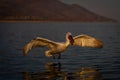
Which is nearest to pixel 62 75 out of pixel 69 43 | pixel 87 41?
pixel 69 43

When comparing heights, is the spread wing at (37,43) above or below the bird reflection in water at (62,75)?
above

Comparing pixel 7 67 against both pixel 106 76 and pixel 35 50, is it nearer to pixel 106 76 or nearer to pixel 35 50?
pixel 106 76

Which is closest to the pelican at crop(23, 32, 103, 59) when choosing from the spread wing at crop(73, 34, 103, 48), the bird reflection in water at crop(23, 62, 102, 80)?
the spread wing at crop(73, 34, 103, 48)

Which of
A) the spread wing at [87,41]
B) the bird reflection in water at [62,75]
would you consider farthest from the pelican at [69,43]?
the bird reflection in water at [62,75]

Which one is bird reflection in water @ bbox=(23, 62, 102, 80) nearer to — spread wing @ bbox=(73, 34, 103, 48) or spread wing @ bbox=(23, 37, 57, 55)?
spread wing @ bbox=(23, 37, 57, 55)

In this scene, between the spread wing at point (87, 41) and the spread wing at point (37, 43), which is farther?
the spread wing at point (87, 41)

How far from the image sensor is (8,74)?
21.5 metres

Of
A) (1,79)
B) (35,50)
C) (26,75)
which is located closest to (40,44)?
(26,75)

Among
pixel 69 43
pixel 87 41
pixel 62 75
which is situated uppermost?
pixel 87 41

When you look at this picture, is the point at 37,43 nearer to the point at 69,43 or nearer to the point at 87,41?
the point at 69,43

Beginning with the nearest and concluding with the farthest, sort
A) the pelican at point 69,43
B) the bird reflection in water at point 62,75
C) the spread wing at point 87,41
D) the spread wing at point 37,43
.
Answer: the bird reflection in water at point 62,75 → the spread wing at point 37,43 → the pelican at point 69,43 → the spread wing at point 87,41

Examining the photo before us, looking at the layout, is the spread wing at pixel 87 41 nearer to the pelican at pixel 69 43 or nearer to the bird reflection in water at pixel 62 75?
the pelican at pixel 69 43

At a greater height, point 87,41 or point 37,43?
point 87,41

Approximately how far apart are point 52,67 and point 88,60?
4.47 metres
